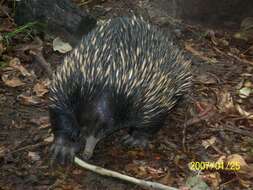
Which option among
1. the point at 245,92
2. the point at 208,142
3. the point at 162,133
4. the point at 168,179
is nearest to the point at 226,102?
the point at 245,92

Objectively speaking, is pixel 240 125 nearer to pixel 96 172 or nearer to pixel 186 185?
pixel 186 185

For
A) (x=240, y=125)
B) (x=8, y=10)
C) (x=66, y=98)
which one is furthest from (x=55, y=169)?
(x=8, y=10)

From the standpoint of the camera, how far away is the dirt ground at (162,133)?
13.7ft

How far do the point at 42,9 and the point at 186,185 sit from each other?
2862mm

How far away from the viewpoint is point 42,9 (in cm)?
603

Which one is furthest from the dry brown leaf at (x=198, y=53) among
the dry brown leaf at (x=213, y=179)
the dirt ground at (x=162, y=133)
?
the dry brown leaf at (x=213, y=179)

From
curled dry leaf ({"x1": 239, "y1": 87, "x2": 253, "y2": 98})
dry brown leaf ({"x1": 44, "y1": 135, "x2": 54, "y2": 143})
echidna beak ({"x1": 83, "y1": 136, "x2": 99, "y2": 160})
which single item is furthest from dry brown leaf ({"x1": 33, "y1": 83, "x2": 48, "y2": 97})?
curled dry leaf ({"x1": 239, "y1": 87, "x2": 253, "y2": 98})

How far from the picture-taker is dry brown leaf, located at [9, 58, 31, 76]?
5482 millimetres

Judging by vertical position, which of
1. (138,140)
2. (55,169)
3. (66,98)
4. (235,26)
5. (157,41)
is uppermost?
(235,26)

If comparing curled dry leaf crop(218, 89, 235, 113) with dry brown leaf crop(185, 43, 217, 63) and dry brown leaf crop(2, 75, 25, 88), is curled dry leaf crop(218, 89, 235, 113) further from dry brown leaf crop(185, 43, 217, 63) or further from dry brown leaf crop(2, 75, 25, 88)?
dry brown leaf crop(2, 75, 25, 88)

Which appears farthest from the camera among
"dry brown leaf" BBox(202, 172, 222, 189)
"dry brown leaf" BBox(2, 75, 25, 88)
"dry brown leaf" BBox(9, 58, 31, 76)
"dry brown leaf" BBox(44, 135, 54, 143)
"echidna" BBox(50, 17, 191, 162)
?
"dry brown leaf" BBox(9, 58, 31, 76)

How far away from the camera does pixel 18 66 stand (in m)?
A: 5.57
